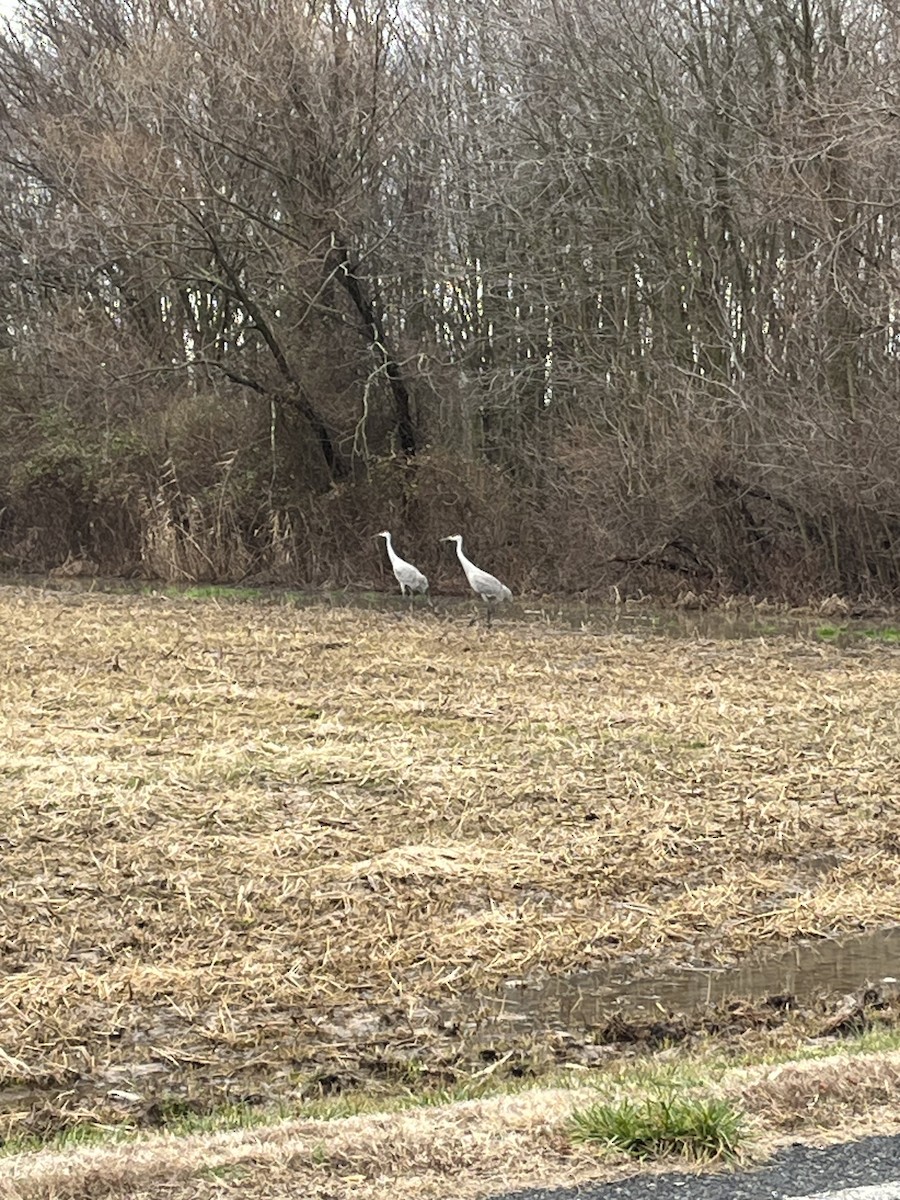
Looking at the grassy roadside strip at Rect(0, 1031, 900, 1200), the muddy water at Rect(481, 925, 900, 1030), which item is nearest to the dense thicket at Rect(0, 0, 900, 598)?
the muddy water at Rect(481, 925, 900, 1030)

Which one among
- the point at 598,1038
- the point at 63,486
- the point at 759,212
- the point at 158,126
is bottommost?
the point at 598,1038

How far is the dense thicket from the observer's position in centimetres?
2109

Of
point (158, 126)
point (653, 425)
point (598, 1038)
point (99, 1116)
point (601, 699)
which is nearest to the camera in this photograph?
point (99, 1116)

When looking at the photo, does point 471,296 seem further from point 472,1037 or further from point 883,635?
point 472,1037

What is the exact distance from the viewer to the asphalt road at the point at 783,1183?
12.3 feet

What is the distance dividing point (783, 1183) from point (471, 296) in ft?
77.8

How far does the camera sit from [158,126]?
2411 centimetres

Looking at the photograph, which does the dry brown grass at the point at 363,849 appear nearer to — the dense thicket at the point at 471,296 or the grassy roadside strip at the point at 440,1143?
the grassy roadside strip at the point at 440,1143

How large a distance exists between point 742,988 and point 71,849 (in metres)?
3.57

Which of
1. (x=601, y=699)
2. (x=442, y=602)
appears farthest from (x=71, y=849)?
(x=442, y=602)

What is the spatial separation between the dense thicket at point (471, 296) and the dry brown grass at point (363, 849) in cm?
795

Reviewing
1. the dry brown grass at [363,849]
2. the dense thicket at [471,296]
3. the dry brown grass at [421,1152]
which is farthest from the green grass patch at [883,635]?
the dry brown grass at [421,1152]

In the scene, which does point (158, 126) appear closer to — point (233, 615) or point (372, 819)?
point (233, 615)

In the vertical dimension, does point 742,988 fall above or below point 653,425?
below
